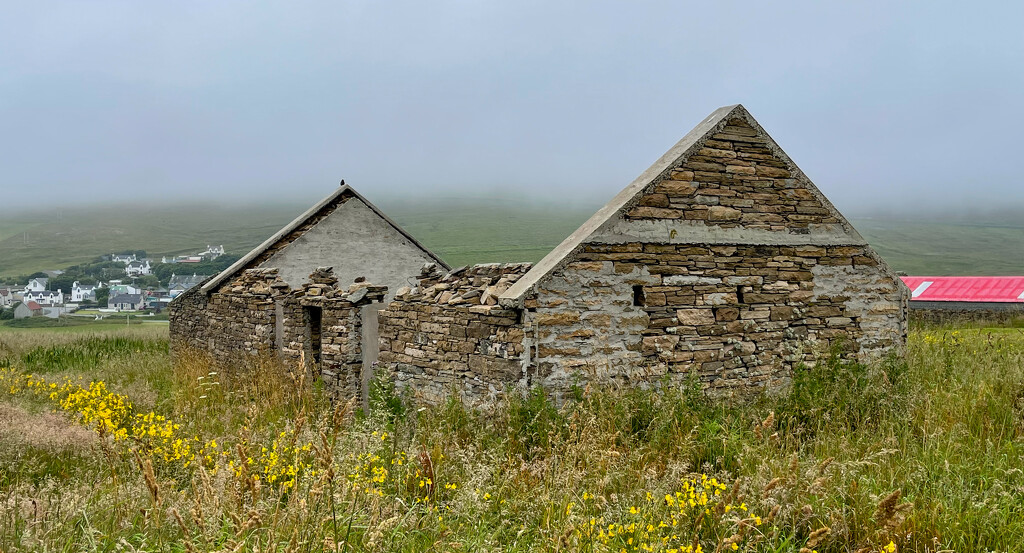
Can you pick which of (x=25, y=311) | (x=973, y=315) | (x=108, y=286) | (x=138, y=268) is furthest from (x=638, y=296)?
(x=138, y=268)

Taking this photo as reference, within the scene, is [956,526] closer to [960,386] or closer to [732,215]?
[960,386]

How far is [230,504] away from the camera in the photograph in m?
3.30

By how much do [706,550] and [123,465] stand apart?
4.31 meters

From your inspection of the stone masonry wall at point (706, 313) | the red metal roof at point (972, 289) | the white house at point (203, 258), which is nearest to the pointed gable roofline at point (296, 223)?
the stone masonry wall at point (706, 313)

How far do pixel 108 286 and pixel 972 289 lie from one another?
7183 centimetres

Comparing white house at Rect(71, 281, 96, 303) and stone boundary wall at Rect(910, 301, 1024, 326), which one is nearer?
stone boundary wall at Rect(910, 301, 1024, 326)

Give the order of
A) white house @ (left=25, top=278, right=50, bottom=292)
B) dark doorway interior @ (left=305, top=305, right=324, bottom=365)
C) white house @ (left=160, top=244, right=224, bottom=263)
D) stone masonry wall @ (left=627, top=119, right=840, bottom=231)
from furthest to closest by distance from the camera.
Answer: white house @ (left=160, top=244, right=224, bottom=263) → white house @ (left=25, top=278, right=50, bottom=292) → dark doorway interior @ (left=305, top=305, right=324, bottom=365) → stone masonry wall @ (left=627, top=119, right=840, bottom=231)

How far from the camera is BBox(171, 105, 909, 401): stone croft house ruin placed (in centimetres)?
691

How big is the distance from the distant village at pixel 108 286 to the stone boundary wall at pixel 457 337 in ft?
123

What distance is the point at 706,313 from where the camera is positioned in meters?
7.49

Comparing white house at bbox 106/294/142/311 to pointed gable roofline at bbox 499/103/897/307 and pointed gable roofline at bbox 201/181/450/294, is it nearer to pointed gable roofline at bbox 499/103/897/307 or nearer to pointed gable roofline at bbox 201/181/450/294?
pointed gable roofline at bbox 201/181/450/294

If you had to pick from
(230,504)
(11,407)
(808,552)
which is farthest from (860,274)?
(11,407)

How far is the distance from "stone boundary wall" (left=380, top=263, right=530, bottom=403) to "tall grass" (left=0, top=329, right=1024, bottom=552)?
0.35 meters

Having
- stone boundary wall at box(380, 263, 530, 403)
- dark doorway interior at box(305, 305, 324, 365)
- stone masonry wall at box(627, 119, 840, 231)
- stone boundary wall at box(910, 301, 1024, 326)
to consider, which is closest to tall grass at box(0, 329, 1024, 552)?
stone boundary wall at box(380, 263, 530, 403)
